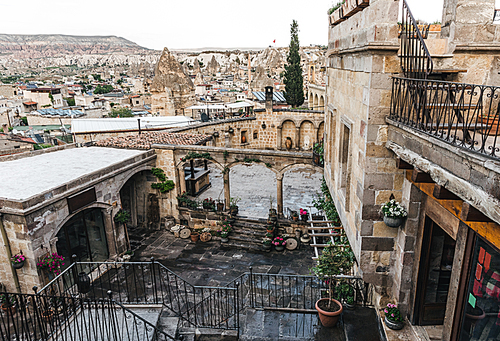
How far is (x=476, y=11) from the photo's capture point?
19.2 ft

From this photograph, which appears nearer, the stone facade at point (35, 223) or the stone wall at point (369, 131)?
the stone wall at point (369, 131)

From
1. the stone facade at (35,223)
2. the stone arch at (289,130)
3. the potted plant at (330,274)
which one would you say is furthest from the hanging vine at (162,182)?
the stone arch at (289,130)

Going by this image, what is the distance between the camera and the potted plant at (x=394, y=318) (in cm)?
A: 673

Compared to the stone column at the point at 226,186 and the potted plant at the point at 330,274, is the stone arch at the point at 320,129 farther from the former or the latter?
the potted plant at the point at 330,274

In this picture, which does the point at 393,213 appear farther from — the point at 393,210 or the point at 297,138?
the point at 297,138

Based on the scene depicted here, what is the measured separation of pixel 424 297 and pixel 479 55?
4713 mm

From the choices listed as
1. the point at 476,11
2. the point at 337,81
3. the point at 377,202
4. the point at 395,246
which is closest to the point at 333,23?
the point at 337,81

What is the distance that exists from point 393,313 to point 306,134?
22.6 m

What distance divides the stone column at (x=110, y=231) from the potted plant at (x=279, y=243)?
22.3 feet

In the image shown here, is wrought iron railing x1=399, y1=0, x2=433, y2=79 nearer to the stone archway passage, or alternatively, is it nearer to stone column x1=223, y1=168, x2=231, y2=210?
stone column x1=223, y1=168, x2=231, y2=210

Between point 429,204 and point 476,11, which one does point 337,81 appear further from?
point 429,204

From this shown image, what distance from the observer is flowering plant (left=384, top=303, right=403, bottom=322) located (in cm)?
674

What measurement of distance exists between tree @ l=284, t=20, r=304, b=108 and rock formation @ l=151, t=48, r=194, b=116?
11948 millimetres

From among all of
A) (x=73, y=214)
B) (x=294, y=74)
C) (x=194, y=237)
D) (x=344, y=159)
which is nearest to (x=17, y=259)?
(x=73, y=214)
